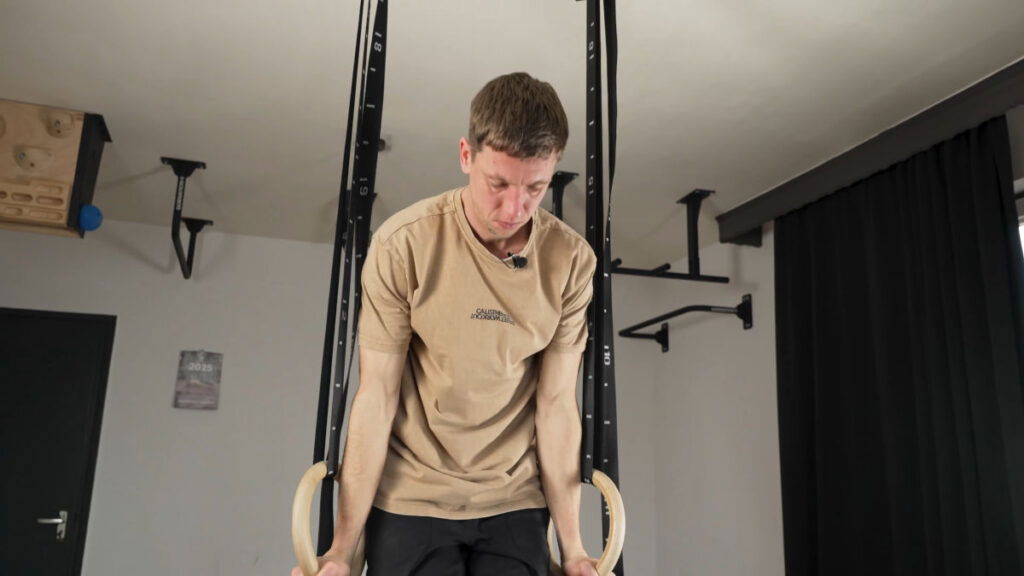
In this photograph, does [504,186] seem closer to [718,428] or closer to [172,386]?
[718,428]

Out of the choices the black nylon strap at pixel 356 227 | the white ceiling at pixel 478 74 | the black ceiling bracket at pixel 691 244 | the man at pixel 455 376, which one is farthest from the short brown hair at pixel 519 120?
the black ceiling bracket at pixel 691 244

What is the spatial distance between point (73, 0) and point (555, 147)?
176 centimetres

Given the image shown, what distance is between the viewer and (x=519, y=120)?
1.15 m

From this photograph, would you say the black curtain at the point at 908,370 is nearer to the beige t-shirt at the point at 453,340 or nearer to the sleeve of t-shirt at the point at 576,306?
the sleeve of t-shirt at the point at 576,306

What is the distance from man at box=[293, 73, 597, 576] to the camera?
125 centimetres

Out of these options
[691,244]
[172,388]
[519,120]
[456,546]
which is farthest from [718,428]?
[519,120]

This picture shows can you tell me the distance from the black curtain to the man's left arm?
5.29ft

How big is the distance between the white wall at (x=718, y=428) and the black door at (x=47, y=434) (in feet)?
9.86

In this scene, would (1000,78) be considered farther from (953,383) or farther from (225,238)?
(225,238)

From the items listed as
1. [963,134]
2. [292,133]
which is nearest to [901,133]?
[963,134]

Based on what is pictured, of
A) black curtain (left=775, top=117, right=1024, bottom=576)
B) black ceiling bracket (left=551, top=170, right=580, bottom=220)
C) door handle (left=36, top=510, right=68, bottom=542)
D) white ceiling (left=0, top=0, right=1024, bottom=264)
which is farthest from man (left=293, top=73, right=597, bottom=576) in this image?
door handle (left=36, top=510, right=68, bottom=542)

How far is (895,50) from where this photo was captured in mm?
2354

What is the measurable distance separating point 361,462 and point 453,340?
0.25m

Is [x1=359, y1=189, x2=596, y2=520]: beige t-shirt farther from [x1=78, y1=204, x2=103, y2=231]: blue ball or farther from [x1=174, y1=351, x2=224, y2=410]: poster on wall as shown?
[x1=174, y1=351, x2=224, y2=410]: poster on wall
